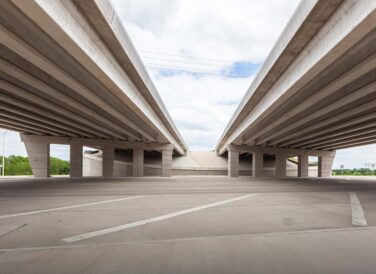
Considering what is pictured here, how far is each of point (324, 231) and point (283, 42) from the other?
7743 mm

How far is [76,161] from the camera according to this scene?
128 ft

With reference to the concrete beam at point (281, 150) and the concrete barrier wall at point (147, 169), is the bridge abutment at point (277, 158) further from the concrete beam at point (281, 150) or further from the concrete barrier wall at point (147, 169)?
the concrete barrier wall at point (147, 169)

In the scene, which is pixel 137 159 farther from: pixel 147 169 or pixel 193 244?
pixel 193 244

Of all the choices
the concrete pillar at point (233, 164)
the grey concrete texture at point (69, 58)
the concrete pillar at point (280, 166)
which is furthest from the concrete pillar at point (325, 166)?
the grey concrete texture at point (69, 58)

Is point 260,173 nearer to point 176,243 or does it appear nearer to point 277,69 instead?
point 277,69

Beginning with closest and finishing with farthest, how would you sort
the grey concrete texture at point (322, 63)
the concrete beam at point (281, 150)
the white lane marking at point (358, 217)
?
the white lane marking at point (358, 217) < the grey concrete texture at point (322, 63) < the concrete beam at point (281, 150)

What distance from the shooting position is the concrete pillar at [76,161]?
127ft

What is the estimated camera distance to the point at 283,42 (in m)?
11.5

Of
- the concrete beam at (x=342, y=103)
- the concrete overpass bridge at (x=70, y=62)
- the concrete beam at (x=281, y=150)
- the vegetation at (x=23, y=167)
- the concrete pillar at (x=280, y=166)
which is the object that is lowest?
the vegetation at (x=23, y=167)

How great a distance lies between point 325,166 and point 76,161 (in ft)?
149

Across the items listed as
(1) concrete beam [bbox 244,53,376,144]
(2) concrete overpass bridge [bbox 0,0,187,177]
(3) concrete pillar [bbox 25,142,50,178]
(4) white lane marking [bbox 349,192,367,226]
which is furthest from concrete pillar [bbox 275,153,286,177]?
(4) white lane marking [bbox 349,192,367,226]

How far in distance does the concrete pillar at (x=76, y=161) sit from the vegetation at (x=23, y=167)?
29.3 meters

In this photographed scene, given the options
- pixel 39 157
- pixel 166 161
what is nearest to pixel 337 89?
pixel 166 161

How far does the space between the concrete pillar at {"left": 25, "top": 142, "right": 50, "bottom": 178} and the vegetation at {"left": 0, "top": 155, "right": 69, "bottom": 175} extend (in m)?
26.3
